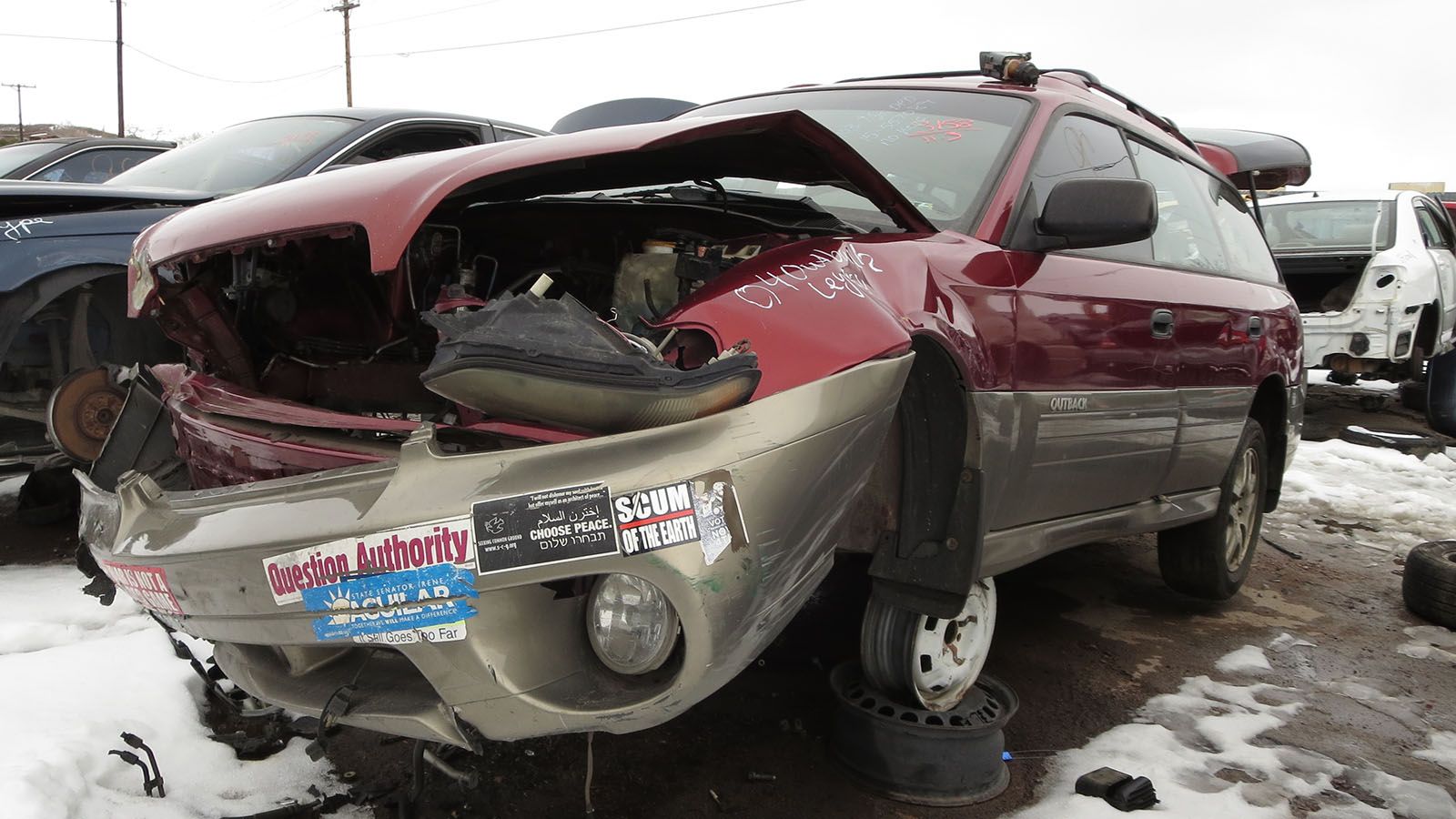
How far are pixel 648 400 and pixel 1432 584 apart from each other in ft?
13.4

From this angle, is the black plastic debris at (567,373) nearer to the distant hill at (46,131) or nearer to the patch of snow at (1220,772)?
the patch of snow at (1220,772)

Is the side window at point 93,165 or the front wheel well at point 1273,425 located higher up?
the side window at point 93,165

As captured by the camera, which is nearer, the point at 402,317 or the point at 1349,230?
the point at 402,317

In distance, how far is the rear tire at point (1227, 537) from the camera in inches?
162

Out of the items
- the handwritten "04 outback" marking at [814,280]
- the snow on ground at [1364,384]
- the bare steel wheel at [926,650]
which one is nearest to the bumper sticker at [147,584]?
the handwritten "04 outback" marking at [814,280]

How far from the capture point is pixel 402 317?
225 centimetres

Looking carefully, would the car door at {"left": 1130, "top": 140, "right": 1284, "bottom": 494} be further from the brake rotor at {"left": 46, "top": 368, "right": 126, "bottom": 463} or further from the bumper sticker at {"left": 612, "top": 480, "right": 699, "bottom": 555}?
the brake rotor at {"left": 46, "top": 368, "right": 126, "bottom": 463}

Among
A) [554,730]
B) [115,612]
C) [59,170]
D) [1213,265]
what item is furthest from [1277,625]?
[59,170]

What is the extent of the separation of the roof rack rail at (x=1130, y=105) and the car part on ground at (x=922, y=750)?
2.24 meters

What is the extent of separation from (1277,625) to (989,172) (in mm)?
2578

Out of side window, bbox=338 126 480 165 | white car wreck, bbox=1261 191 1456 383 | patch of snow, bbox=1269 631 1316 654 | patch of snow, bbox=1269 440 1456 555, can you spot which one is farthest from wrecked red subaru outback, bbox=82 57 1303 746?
white car wreck, bbox=1261 191 1456 383

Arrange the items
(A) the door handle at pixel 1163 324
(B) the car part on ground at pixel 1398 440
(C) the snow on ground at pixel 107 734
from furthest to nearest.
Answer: (B) the car part on ground at pixel 1398 440 → (A) the door handle at pixel 1163 324 → (C) the snow on ground at pixel 107 734

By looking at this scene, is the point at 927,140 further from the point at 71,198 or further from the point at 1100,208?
the point at 71,198

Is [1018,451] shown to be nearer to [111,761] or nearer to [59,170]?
[111,761]
